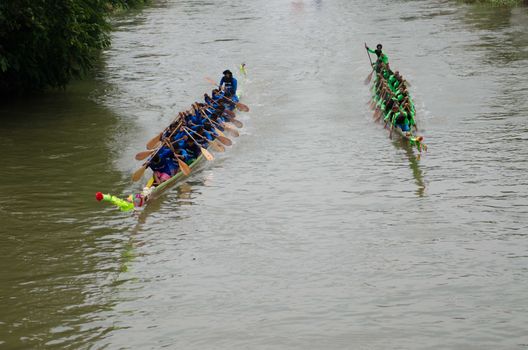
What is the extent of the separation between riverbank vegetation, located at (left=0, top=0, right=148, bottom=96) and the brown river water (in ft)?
3.26

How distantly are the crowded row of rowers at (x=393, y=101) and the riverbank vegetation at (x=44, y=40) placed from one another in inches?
343

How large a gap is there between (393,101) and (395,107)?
48 cm

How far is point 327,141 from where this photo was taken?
22609mm

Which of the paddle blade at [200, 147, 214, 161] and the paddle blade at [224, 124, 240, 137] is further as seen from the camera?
the paddle blade at [224, 124, 240, 137]

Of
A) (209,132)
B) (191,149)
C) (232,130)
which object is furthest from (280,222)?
(232,130)

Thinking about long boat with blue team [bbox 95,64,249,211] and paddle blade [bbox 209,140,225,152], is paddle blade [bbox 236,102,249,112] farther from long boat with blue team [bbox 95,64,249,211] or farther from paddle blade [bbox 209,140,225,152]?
paddle blade [bbox 209,140,225,152]

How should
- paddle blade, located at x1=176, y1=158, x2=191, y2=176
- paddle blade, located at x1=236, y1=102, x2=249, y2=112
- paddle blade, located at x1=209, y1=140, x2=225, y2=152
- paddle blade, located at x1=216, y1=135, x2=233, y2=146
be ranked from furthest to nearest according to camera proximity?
paddle blade, located at x1=236, y1=102, x2=249, y2=112 < paddle blade, located at x1=216, y1=135, x2=233, y2=146 < paddle blade, located at x1=209, y1=140, x2=225, y2=152 < paddle blade, located at x1=176, y1=158, x2=191, y2=176

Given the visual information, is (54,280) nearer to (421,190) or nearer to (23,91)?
(421,190)

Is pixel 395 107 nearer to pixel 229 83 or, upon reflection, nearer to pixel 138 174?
pixel 229 83

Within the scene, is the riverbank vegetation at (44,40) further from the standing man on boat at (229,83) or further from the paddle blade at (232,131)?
the paddle blade at (232,131)

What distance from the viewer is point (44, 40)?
80.7ft

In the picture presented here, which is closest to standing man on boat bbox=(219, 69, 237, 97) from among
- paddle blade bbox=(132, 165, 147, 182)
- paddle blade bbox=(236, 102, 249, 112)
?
paddle blade bbox=(236, 102, 249, 112)

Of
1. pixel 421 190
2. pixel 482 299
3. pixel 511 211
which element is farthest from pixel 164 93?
pixel 482 299

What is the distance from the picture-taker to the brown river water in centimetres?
1256
